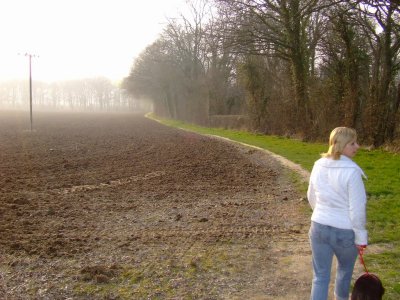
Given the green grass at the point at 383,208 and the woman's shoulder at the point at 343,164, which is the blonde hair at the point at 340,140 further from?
the green grass at the point at 383,208

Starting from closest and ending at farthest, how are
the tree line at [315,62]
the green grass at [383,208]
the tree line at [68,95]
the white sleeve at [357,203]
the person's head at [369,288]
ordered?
the white sleeve at [357,203], the person's head at [369,288], the green grass at [383,208], the tree line at [315,62], the tree line at [68,95]

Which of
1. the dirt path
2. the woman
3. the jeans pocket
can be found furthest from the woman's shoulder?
the dirt path

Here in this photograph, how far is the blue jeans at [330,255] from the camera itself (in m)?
3.92

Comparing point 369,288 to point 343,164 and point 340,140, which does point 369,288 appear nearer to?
point 343,164

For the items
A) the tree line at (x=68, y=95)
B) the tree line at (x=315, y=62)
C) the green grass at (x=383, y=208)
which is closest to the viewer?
the green grass at (x=383, y=208)

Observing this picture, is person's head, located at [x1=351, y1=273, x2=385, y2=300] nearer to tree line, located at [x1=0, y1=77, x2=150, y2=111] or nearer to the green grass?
the green grass

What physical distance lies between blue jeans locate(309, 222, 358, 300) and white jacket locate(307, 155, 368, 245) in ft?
0.23

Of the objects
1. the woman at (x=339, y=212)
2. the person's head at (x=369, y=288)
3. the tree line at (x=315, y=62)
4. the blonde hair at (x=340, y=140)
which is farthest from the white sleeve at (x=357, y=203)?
the tree line at (x=315, y=62)

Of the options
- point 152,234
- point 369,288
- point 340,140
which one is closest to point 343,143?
point 340,140

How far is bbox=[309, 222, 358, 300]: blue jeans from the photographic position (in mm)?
3918

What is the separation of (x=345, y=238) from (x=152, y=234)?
158 inches

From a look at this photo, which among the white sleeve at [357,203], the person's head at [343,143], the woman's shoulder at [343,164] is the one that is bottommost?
the white sleeve at [357,203]

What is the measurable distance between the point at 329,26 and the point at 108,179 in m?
14.9

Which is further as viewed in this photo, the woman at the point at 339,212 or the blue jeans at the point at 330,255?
the blue jeans at the point at 330,255
